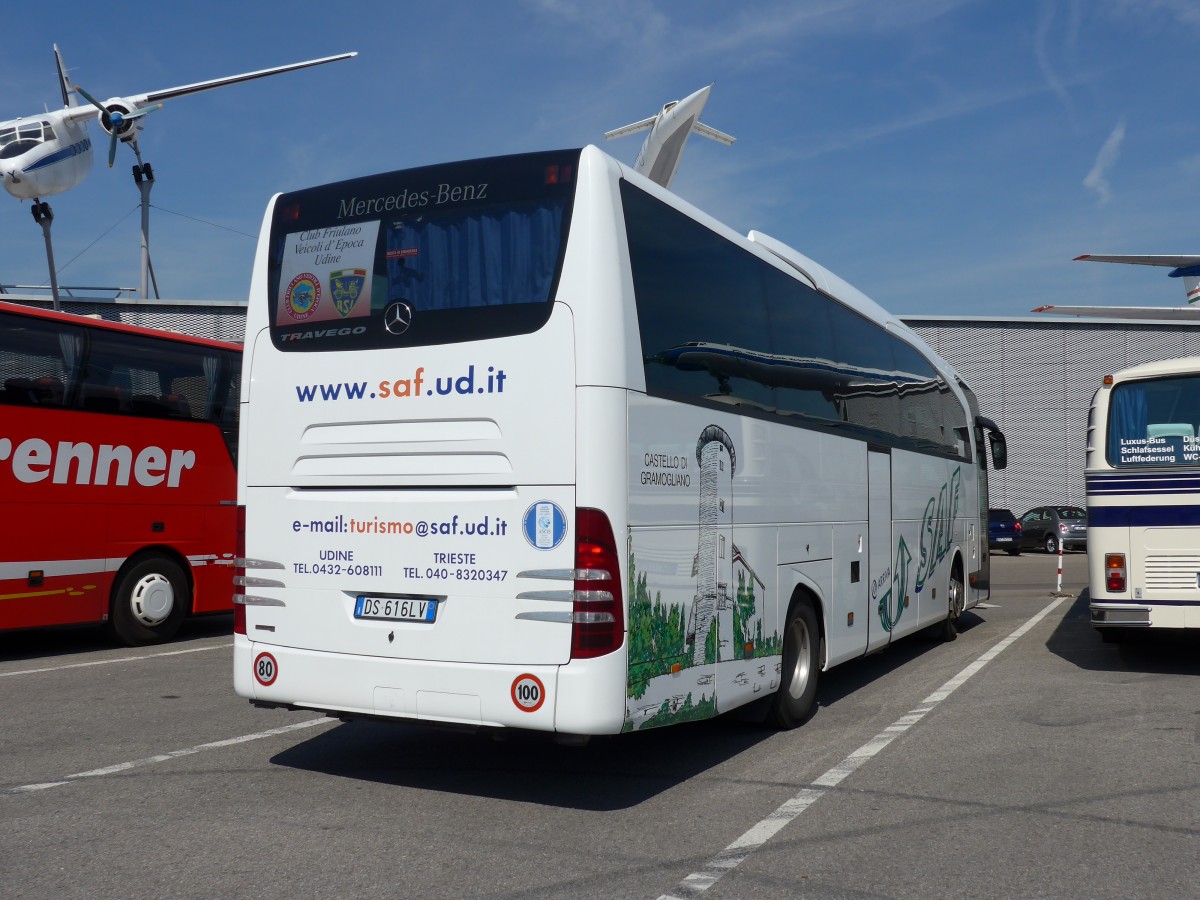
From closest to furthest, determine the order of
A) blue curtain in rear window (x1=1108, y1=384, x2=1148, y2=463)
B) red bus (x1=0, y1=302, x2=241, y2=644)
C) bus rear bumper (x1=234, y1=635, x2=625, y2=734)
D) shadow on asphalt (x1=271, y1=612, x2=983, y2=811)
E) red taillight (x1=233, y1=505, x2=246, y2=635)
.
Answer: bus rear bumper (x1=234, y1=635, x2=625, y2=734) → shadow on asphalt (x1=271, y1=612, x2=983, y2=811) → red taillight (x1=233, y1=505, x2=246, y2=635) → blue curtain in rear window (x1=1108, y1=384, x2=1148, y2=463) → red bus (x1=0, y1=302, x2=241, y2=644)

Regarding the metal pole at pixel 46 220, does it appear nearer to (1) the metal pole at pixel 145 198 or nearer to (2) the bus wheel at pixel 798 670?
(1) the metal pole at pixel 145 198

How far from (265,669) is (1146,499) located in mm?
7303

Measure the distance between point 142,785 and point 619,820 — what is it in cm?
254

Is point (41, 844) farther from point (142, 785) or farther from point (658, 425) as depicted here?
point (658, 425)

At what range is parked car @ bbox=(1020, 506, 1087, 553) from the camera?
34219 mm

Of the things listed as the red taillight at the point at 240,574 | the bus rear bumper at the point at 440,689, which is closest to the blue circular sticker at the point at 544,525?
the bus rear bumper at the point at 440,689

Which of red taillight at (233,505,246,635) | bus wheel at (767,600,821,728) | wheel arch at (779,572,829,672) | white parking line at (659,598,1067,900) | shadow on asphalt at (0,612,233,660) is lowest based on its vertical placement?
white parking line at (659,598,1067,900)

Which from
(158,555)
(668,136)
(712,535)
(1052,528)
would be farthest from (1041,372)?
(712,535)

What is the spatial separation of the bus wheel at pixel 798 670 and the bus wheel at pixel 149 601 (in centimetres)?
739

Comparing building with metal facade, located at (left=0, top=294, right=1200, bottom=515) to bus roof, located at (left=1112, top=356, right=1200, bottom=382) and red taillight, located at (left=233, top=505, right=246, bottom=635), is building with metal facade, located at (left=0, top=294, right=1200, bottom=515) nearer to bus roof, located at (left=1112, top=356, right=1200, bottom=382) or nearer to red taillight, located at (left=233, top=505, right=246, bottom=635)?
bus roof, located at (left=1112, top=356, right=1200, bottom=382)

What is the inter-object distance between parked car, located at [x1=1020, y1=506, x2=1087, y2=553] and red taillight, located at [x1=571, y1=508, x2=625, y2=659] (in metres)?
31.6

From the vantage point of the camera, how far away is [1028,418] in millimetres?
A: 43812

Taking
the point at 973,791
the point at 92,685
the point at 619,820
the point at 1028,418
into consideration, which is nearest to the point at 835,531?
the point at 973,791

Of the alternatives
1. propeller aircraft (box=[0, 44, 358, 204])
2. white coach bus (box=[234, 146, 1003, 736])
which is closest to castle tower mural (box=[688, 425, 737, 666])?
white coach bus (box=[234, 146, 1003, 736])
